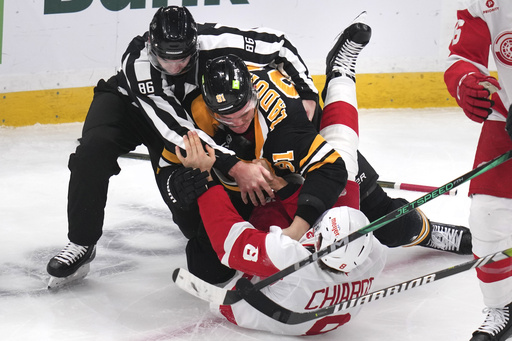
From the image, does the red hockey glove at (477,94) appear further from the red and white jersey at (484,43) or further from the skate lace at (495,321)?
the skate lace at (495,321)

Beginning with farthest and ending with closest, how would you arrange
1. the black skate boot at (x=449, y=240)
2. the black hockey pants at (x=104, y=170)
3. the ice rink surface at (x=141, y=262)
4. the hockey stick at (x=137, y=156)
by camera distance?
the hockey stick at (x=137, y=156)
the black skate boot at (x=449, y=240)
the black hockey pants at (x=104, y=170)
the ice rink surface at (x=141, y=262)

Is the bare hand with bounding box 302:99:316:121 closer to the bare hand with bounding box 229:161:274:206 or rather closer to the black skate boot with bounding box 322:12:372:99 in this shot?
the black skate boot with bounding box 322:12:372:99

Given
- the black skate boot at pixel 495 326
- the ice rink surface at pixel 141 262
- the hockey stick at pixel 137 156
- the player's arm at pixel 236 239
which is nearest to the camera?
the player's arm at pixel 236 239

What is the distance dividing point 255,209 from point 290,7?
2509 mm

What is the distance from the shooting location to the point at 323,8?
5473 millimetres

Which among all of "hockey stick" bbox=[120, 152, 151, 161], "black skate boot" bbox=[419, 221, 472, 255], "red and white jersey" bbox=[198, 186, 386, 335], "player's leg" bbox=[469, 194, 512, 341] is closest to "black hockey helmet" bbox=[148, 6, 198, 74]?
"red and white jersey" bbox=[198, 186, 386, 335]

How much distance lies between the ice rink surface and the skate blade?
0.03 metres

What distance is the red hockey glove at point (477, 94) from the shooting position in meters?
2.63

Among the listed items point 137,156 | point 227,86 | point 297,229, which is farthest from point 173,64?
point 137,156

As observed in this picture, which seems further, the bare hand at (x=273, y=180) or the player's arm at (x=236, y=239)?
the bare hand at (x=273, y=180)

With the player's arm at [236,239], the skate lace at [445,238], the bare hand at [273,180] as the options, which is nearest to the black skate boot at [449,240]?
the skate lace at [445,238]

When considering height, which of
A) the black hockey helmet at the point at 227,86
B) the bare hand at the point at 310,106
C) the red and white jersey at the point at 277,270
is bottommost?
the red and white jersey at the point at 277,270

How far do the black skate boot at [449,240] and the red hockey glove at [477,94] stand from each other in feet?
3.54

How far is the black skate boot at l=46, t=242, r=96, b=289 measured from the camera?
10.9 feet
